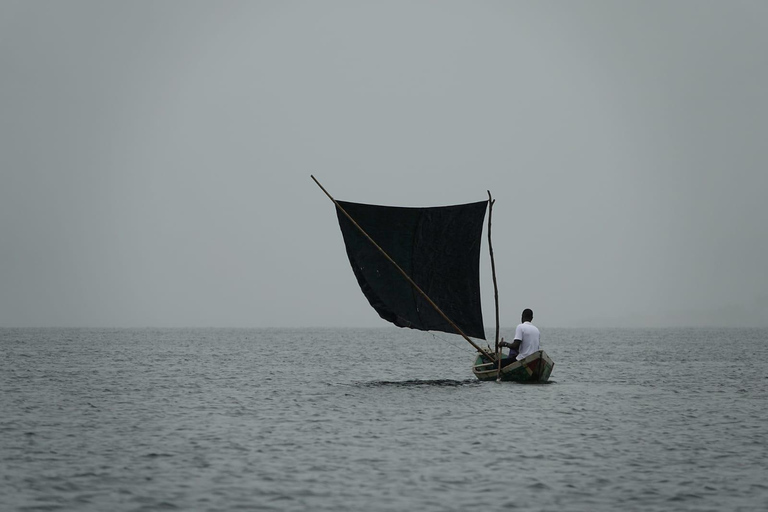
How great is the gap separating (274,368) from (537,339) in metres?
25.9

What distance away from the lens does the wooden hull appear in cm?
3322

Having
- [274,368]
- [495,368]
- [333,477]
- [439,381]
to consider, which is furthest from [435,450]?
[274,368]

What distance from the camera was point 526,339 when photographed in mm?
32656

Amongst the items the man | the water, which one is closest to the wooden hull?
the man

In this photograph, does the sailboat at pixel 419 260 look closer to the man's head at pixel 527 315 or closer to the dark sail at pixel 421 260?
the dark sail at pixel 421 260

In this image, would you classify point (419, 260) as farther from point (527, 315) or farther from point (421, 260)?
point (527, 315)

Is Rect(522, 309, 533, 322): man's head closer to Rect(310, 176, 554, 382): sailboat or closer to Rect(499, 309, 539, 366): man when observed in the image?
Rect(499, 309, 539, 366): man

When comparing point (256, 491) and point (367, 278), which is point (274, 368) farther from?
point (256, 491)

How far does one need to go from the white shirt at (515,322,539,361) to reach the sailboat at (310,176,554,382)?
3.61 ft

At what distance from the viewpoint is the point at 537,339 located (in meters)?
32.4

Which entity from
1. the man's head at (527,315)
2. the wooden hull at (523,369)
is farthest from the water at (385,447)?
the man's head at (527,315)

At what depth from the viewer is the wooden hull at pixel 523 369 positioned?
33.2 m

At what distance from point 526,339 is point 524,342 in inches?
11.3

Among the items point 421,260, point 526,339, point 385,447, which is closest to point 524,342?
point 526,339
